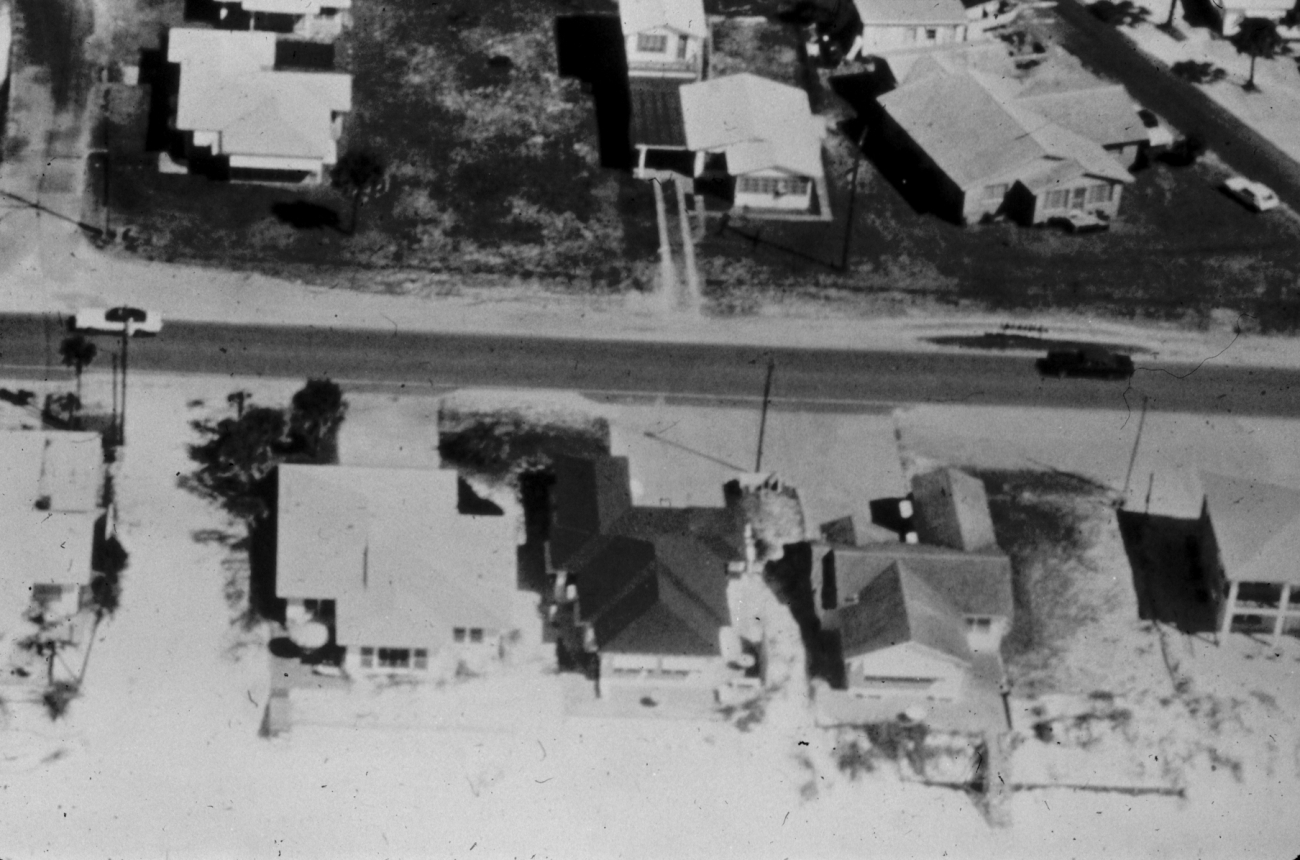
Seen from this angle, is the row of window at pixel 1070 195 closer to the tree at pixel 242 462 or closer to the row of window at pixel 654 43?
the row of window at pixel 654 43

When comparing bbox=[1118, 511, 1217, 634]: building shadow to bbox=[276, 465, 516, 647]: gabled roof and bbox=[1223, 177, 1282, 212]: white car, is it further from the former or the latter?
bbox=[276, 465, 516, 647]: gabled roof

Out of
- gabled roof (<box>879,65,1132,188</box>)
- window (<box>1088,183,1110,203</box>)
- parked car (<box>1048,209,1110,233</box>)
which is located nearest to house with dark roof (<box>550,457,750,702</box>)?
gabled roof (<box>879,65,1132,188</box>)

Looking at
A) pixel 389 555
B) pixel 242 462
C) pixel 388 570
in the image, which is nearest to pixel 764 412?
pixel 389 555

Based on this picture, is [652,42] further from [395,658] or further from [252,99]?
[395,658]

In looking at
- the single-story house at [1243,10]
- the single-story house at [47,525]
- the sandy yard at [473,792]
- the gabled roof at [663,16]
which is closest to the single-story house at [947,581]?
the sandy yard at [473,792]

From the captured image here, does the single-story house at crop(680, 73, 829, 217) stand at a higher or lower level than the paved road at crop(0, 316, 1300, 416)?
higher

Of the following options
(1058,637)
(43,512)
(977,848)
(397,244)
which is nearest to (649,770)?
(977,848)

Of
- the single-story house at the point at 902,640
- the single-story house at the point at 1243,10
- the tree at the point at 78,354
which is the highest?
the single-story house at the point at 1243,10
